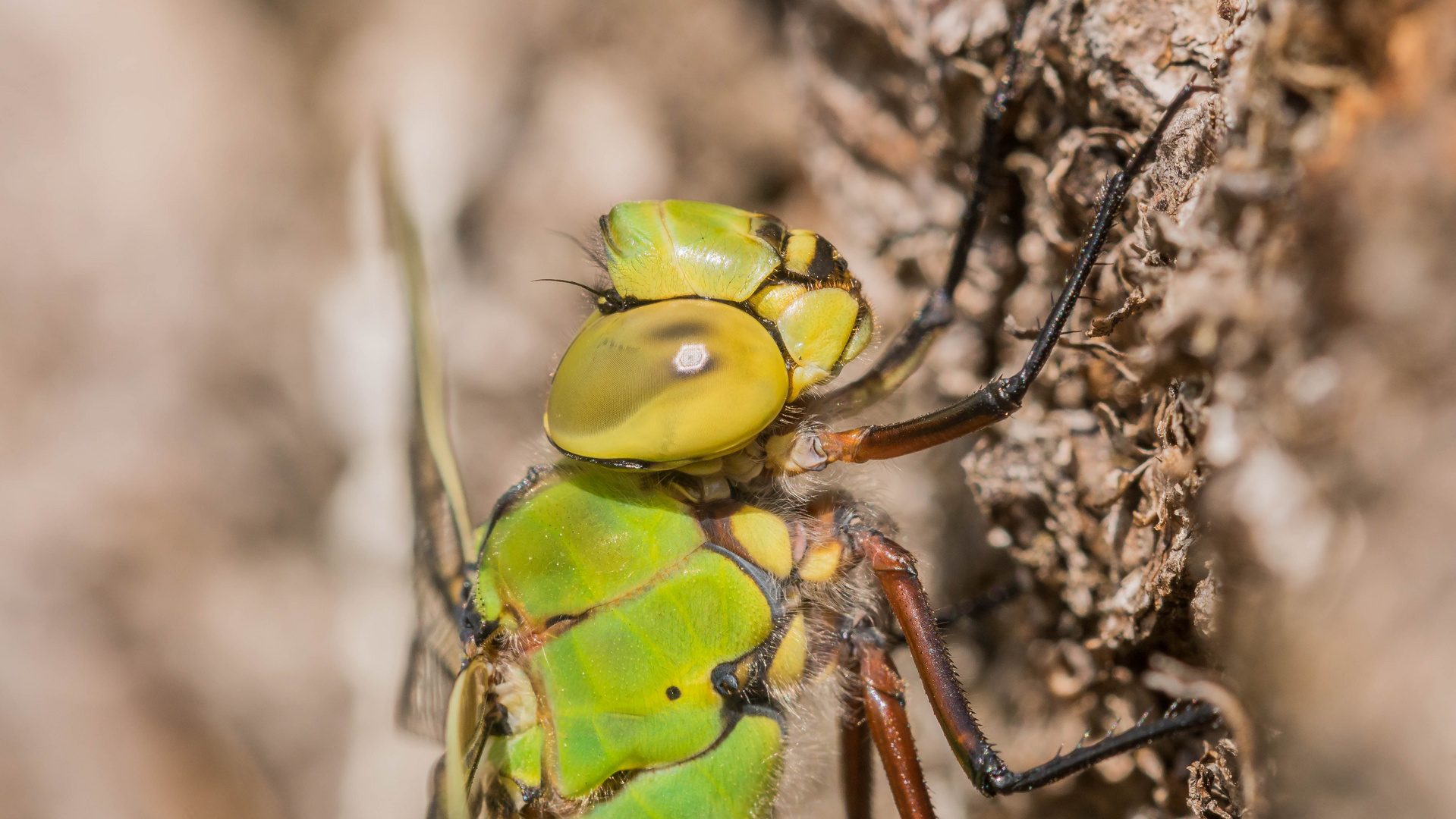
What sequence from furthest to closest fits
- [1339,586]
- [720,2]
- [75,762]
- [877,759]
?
[75,762] → [720,2] → [877,759] → [1339,586]

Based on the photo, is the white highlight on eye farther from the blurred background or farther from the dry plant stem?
the dry plant stem

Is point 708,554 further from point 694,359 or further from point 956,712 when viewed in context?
point 956,712

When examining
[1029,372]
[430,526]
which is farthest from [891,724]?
[430,526]

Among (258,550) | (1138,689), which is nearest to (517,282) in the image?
(258,550)

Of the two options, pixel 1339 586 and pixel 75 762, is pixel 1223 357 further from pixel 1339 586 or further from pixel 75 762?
pixel 75 762

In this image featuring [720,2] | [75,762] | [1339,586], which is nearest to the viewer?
[1339,586]

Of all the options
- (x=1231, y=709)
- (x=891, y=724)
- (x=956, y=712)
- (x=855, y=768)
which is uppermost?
(x=1231, y=709)
